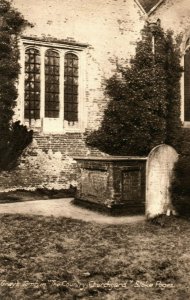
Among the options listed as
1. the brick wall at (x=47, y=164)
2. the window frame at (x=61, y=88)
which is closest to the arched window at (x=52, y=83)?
the window frame at (x=61, y=88)

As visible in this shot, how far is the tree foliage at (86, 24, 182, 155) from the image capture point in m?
14.7

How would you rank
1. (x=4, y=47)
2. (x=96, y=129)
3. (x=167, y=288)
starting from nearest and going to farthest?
(x=167, y=288)
(x=4, y=47)
(x=96, y=129)

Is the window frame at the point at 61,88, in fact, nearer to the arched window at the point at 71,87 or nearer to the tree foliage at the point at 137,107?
the arched window at the point at 71,87

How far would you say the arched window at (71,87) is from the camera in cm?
1465

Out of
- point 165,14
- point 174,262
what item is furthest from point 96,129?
point 174,262

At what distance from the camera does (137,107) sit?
1477 centimetres

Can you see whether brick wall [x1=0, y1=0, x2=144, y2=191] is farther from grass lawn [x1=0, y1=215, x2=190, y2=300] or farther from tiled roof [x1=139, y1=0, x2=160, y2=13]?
grass lawn [x1=0, y1=215, x2=190, y2=300]

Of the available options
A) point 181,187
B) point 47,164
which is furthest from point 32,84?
point 181,187

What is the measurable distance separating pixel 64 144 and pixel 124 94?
3028 mm

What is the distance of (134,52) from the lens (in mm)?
15633

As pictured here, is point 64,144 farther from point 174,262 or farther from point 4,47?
point 174,262

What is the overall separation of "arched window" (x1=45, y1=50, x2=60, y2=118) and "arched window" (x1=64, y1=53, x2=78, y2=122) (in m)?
0.35

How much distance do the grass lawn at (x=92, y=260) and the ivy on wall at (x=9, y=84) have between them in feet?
17.1

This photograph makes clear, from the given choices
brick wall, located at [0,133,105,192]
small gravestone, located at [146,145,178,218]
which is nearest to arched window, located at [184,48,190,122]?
brick wall, located at [0,133,105,192]
